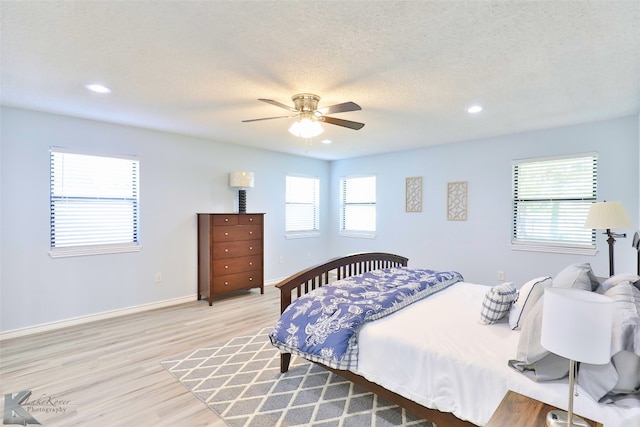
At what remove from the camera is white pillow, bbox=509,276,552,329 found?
77.4 inches

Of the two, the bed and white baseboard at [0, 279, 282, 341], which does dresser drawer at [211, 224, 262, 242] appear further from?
the bed

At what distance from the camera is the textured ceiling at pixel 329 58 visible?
5.59 ft

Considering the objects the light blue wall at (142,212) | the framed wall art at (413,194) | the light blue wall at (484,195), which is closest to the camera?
the light blue wall at (142,212)

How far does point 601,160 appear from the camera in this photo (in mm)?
3701

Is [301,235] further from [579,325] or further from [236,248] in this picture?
[579,325]

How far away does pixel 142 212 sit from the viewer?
4.23m

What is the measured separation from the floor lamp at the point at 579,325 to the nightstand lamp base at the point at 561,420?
0.14 ft

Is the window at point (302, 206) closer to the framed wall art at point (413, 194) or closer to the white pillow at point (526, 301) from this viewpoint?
the framed wall art at point (413, 194)

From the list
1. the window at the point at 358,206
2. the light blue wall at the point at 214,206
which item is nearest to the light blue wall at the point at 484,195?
the light blue wall at the point at 214,206

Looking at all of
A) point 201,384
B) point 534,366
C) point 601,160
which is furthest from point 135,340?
point 601,160

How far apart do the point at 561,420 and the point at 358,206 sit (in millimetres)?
5228

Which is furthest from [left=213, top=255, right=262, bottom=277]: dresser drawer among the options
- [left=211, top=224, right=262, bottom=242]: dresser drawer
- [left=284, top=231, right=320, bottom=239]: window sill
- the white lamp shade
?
the white lamp shade

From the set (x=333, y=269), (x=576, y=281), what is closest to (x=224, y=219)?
(x=333, y=269)

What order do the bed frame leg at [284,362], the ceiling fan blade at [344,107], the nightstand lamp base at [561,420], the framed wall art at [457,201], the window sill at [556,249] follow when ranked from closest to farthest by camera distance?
the nightstand lamp base at [561,420] → the ceiling fan blade at [344,107] → the bed frame leg at [284,362] → the window sill at [556,249] → the framed wall art at [457,201]
